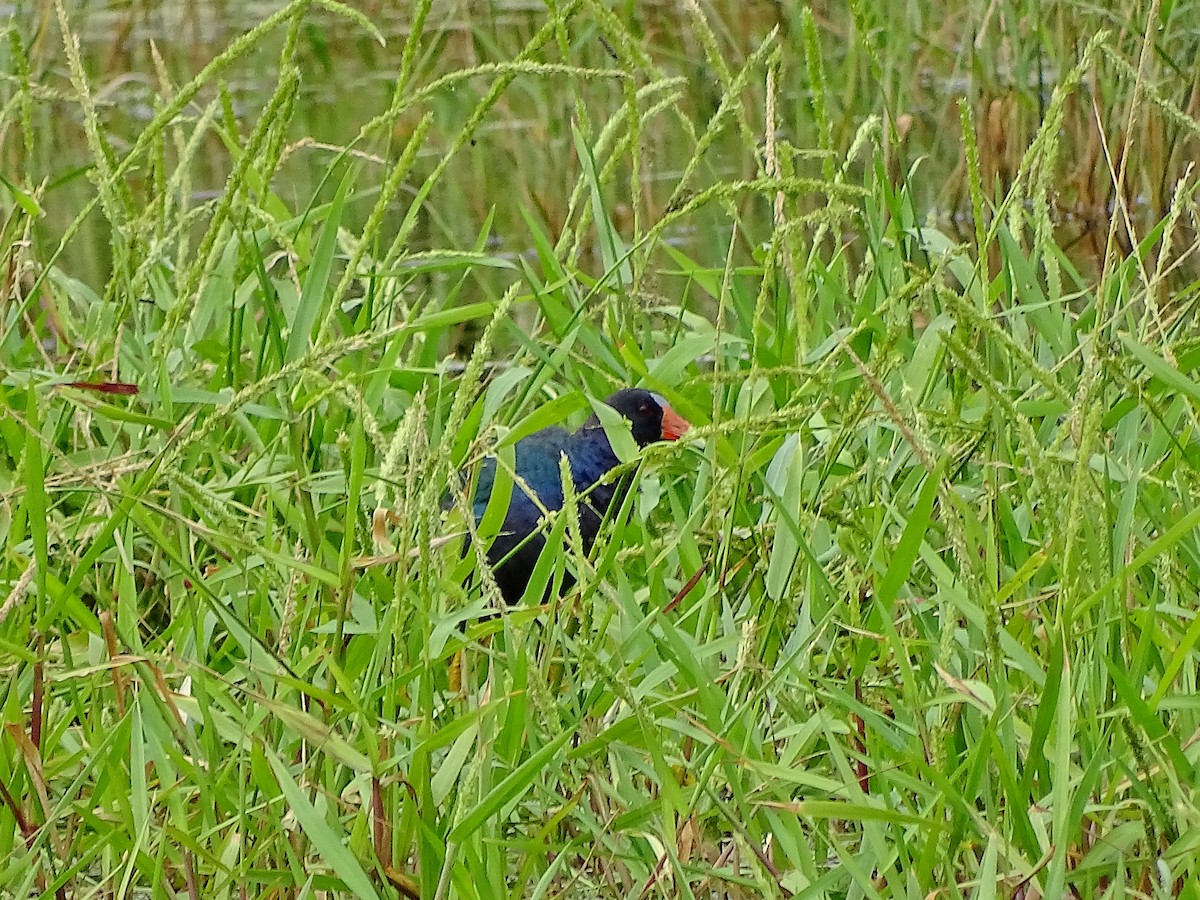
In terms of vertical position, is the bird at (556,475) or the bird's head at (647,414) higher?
the bird's head at (647,414)

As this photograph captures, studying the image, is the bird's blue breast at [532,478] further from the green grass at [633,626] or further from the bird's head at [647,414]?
the green grass at [633,626]

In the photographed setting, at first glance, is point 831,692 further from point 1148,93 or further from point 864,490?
point 1148,93

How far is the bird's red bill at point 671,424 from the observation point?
2754mm

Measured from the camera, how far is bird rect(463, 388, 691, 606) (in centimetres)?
257

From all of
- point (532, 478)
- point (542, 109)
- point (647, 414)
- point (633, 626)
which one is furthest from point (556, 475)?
point (542, 109)

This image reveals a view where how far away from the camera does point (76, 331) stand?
270cm

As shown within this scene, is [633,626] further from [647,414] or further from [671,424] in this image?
[671,424]

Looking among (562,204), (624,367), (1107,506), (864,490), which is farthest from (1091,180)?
(1107,506)

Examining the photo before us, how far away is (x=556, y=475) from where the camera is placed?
2.70 metres

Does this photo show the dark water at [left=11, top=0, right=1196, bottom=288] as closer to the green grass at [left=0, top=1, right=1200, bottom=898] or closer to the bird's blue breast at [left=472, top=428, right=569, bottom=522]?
the bird's blue breast at [left=472, top=428, right=569, bottom=522]

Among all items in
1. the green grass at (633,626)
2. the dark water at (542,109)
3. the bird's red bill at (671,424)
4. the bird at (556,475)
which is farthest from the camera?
the dark water at (542,109)

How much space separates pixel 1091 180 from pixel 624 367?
2676 millimetres

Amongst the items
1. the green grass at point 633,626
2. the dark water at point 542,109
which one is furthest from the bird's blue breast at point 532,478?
the dark water at point 542,109

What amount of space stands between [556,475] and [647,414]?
165 millimetres
